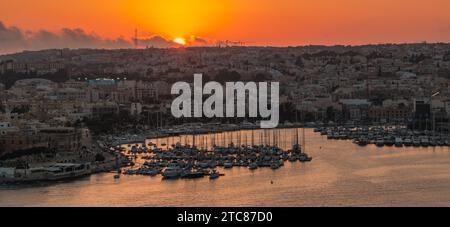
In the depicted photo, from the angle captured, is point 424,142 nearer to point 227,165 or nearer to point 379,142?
point 379,142

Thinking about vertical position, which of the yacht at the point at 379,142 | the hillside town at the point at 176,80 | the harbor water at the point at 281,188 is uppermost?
the hillside town at the point at 176,80

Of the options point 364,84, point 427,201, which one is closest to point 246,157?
point 427,201

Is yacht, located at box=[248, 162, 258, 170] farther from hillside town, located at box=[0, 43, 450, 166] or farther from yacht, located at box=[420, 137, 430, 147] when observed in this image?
yacht, located at box=[420, 137, 430, 147]

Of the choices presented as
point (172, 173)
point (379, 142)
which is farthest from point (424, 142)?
point (172, 173)

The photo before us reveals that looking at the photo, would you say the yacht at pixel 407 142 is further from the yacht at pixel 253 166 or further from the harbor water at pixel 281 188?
the yacht at pixel 253 166

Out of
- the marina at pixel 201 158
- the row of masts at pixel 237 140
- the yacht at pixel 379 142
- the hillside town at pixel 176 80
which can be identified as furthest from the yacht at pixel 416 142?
the marina at pixel 201 158

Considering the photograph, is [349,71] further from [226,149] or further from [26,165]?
[26,165]
